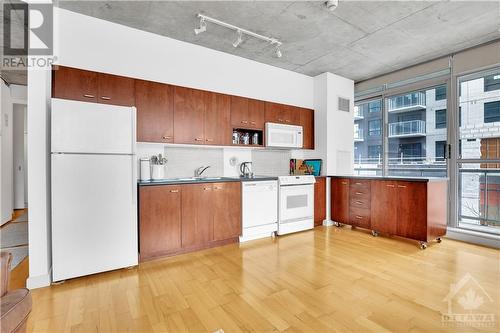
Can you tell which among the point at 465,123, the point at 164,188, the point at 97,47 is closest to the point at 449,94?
the point at 465,123

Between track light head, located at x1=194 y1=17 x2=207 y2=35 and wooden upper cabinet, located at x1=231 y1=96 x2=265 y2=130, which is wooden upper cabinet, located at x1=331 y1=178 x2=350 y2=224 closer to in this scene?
wooden upper cabinet, located at x1=231 y1=96 x2=265 y2=130

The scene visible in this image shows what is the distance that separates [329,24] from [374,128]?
2.77 meters

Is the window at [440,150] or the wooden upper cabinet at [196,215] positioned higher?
the window at [440,150]

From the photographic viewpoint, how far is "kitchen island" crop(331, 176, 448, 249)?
11.4ft

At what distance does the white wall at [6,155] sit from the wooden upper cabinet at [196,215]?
408 centimetres

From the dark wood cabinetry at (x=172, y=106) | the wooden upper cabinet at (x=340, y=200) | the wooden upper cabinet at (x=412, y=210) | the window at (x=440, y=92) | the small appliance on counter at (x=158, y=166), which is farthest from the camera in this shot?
the wooden upper cabinet at (x=340, y=200)

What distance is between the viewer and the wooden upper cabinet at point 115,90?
9.53 ft

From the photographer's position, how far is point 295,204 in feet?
13.7

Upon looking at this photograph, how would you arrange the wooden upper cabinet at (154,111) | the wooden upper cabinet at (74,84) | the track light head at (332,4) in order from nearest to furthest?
the track light head at (332,4), the wooden upper cabinet at (74,84), the wooden upper cabinet at (154,111)

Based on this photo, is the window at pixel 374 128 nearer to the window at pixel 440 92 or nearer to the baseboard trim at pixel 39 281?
the window at pixel 440 92

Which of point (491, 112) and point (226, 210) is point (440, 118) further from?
point (226, 210)

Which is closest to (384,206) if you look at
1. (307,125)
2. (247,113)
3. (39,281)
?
(307,125)

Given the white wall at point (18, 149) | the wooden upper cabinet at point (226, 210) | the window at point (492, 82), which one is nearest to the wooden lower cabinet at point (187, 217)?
the wooden upper cabinet at point (226, 210)

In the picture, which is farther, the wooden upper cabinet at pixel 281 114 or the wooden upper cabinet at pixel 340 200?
the wooden upper cabinet at pixel 340 200
